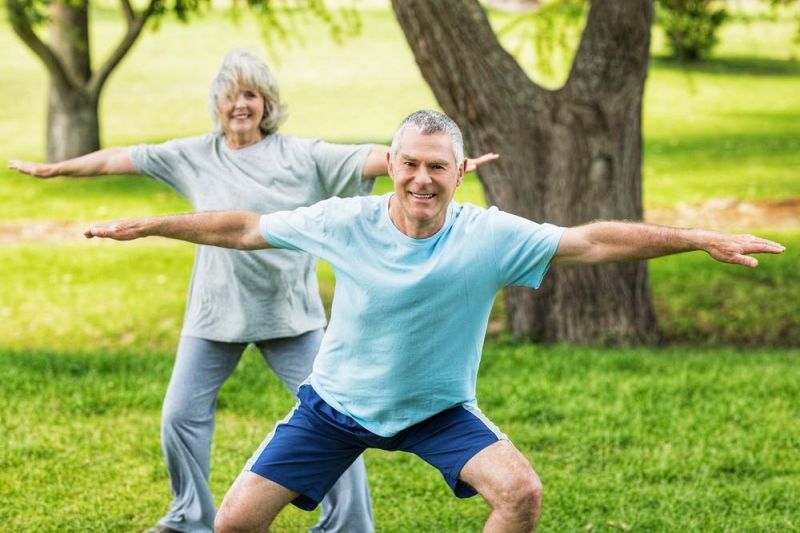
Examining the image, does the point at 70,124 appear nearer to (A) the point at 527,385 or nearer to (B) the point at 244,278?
(A) the point at 527,385

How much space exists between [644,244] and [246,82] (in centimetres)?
204

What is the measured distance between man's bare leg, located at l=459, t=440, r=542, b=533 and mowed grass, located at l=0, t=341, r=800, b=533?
1.70 meters

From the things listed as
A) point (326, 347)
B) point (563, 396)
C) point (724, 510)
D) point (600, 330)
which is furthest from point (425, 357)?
point (600, 330)

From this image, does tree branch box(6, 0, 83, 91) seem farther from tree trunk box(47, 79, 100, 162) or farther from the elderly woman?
the elderly woman

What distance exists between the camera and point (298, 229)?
425cm

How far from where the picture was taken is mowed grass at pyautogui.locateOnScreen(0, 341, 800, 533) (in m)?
5.71

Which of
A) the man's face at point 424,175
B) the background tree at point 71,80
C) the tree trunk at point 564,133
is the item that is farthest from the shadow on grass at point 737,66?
the man's face at point 424,175

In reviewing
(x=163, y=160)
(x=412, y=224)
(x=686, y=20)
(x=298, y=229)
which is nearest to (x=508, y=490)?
(x=412, y=224)

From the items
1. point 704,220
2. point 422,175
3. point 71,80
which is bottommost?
point 704,220

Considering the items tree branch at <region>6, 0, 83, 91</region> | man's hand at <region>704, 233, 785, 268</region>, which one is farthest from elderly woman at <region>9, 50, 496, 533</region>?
tree branch at <region>6, 0, 83, 91</region>

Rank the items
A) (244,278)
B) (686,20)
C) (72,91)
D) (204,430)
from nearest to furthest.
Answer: (244,278), (204,430), (686,20), (72,91)

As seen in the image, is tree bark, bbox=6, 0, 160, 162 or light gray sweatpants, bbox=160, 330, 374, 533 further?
tree bark, bbox=6, 0, 160, 162

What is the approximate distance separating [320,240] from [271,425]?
3.14m

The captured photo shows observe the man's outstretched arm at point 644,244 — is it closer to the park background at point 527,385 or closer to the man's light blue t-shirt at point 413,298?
the man's light blue t-shirt at point 413,298
